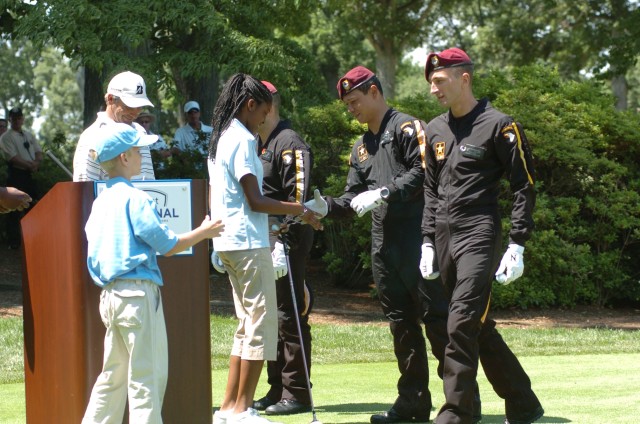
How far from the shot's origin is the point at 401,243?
6645 mm

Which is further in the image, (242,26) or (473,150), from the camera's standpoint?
(242,26)

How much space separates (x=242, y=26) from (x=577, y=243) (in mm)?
5803

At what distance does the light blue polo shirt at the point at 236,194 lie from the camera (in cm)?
604

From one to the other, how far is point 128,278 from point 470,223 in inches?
78.0

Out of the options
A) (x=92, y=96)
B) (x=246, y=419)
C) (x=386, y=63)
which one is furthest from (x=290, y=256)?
(x=386, y=63)

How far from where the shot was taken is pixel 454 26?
47.3 metres

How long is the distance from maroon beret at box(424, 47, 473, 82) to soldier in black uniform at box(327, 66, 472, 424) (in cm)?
58

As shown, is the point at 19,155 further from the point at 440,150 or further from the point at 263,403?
the point at 440,150

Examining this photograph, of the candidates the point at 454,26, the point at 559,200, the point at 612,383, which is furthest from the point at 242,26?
the point at 454,26

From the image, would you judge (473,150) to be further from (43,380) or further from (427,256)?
(43,380)

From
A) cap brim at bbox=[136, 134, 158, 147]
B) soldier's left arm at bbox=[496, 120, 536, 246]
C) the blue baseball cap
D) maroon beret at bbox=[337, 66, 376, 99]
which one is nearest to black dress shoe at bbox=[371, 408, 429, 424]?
soldier's left arm at bbox=[496, 120, 536, 246]

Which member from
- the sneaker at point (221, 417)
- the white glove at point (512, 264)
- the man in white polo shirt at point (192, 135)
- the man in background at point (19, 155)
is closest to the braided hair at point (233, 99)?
the sneaker at point (221, 417)

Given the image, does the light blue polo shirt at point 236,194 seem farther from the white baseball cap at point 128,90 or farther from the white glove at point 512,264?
the white glove at point 512,264

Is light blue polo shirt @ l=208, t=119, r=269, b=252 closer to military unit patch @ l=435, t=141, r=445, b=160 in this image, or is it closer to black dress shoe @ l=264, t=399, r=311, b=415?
military unit patch @ l=435, t=141, r=445, b=160
